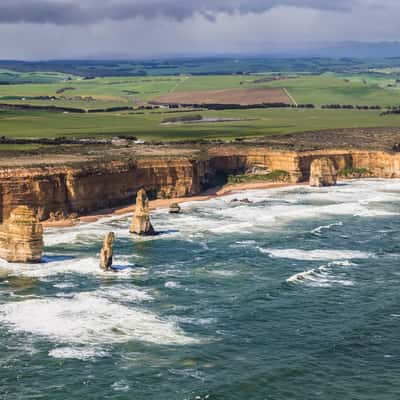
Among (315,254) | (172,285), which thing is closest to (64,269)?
(172,285)

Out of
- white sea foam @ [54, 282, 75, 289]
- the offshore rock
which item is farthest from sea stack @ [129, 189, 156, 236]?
white sea foam @ [54, 282, 75, 289]

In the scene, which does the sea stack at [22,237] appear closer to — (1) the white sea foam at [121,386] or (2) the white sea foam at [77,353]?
(2) the white sea foam at [77,353]

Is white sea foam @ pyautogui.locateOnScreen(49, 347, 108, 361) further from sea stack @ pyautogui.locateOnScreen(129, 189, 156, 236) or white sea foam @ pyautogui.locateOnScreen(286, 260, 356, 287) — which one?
sea stack @ pyautogui.locateOnScreen(129, 189, 156, 236)

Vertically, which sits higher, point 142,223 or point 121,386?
point 142,223

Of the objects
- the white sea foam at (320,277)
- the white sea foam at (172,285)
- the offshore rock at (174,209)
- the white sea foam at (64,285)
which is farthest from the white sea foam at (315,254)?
the offshore rock at (174,209)

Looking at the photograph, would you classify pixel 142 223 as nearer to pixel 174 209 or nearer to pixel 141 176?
pixel 174 209
